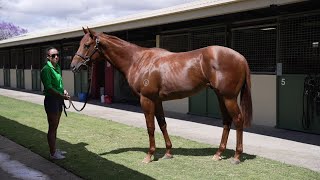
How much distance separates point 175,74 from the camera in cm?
623

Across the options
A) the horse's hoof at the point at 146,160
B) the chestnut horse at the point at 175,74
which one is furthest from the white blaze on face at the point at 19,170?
the chestnut horse at the point at 175,74

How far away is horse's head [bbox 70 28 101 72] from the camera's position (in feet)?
21.2

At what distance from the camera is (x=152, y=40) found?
14.8 metres

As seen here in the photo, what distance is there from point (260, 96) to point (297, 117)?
1241 mm

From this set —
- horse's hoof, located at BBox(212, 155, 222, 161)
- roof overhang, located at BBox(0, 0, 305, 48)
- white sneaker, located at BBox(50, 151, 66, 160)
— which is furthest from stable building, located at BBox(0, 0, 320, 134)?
white sneaker, located at BBox(50, 151, 66, 160)

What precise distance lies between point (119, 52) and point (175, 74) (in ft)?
3.27

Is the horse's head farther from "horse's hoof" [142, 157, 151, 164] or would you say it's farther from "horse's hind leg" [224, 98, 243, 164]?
"horse's hind leg" [224, 98, 243, 164]

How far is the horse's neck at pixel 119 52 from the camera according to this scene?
258 inches

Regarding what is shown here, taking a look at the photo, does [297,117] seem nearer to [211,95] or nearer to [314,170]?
[211,95]

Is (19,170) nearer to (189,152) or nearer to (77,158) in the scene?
(77,158)

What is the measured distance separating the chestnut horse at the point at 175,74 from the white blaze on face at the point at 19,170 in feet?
5.09

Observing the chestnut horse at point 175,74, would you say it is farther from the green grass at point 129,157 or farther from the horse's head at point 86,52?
the green grass at point 129,157

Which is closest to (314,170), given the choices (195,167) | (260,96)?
(195,167)

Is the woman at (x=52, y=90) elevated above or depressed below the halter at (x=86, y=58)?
below
